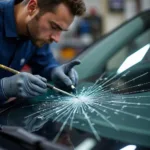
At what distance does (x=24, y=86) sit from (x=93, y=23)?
6087 millimetres

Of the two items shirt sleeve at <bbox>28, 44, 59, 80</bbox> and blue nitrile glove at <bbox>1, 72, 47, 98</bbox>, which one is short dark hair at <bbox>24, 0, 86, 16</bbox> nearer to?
blue nitrile glove at <bbox>1, 72, 47, 98</bbox>

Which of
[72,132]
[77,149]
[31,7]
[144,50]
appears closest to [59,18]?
[31,7]

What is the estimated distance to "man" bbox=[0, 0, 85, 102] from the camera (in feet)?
5.65

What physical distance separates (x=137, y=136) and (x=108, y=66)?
96 centimetres

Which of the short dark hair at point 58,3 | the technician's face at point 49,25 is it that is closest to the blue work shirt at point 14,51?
the technician's face at point 49,25

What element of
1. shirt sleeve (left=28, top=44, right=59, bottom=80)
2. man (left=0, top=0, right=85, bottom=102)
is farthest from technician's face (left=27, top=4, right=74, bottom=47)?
shirt sleeve (left=28, top=44, right=59, bottom=80)

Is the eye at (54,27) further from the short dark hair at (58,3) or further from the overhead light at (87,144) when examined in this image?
the overhead light at (87,144)

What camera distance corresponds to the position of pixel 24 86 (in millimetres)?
1692

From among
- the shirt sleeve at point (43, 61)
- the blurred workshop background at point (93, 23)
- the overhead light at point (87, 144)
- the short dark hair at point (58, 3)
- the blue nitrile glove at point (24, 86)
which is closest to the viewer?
the overhead light at point (87, 144)

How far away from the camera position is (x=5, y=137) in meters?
1.31

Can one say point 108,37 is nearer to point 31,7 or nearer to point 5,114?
point 31,7

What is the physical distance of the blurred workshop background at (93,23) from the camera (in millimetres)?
7125

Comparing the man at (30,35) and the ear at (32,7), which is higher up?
the ear at (32,7)

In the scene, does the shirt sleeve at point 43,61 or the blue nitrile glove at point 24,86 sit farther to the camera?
the shirt sleeve at point 43,61
